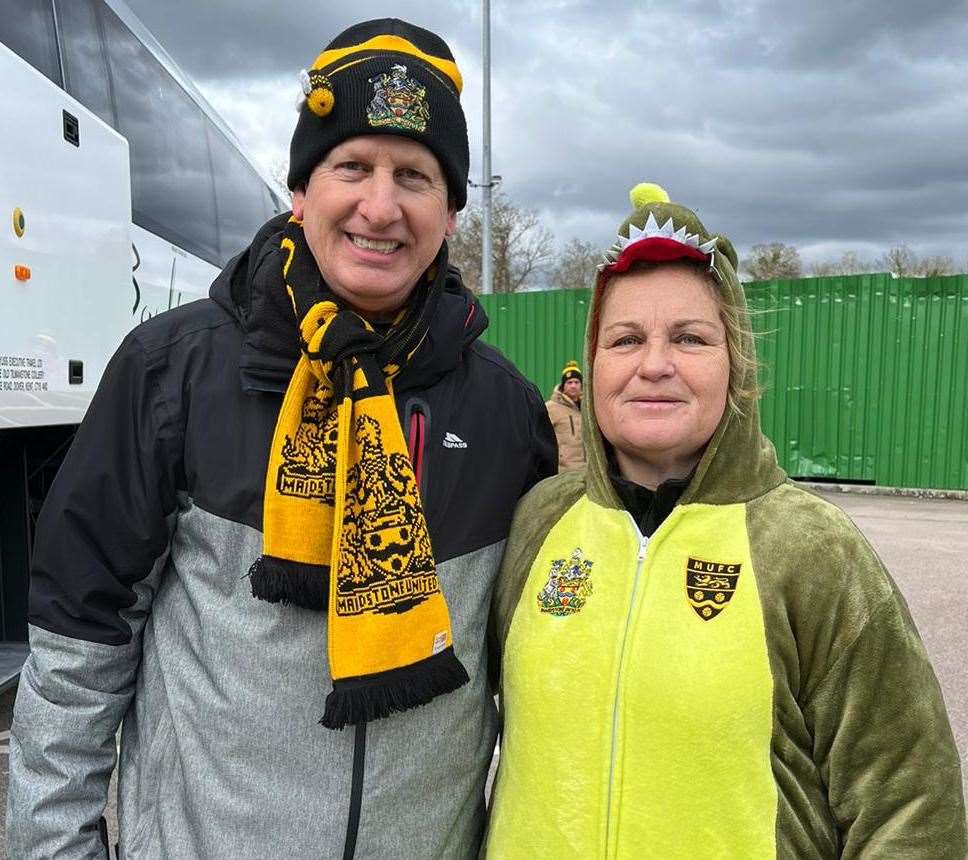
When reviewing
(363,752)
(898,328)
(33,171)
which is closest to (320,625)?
(363,752)

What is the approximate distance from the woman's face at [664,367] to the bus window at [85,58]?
11.8 ft

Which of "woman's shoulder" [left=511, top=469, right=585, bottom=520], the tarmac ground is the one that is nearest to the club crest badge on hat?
"woman's shoulder" [left=511, top=469, right=585, bottom=520]

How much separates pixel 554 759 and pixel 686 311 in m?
0.85

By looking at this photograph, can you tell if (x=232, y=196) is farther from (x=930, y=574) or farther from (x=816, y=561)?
(x=816, y=561)

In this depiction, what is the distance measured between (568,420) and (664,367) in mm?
5953

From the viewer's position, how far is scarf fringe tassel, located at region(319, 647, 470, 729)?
1381mm

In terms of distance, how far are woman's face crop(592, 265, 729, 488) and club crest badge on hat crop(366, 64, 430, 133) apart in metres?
0.49

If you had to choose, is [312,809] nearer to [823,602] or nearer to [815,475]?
[823,602]

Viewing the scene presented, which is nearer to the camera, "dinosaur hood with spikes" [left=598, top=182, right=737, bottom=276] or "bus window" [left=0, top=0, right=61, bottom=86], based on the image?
"dinosaur hood with spikes" [left=598, top=182, right=737, bottom=276]

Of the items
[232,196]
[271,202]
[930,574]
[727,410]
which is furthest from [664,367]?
[271,202]

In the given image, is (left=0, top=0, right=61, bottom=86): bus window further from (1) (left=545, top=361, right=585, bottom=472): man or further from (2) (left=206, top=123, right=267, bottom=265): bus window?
(1) (left=545, top=361, right=585, bottom=472): man

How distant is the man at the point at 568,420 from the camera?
23.9ft

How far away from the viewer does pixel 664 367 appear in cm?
154

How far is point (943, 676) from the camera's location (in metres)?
4.55
